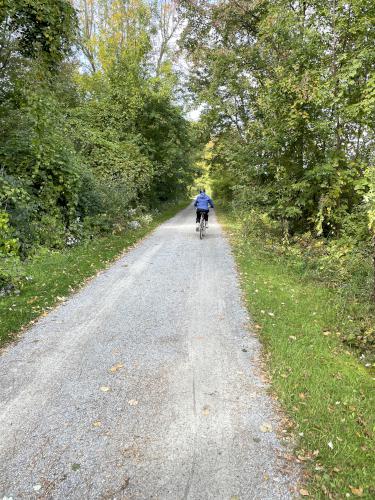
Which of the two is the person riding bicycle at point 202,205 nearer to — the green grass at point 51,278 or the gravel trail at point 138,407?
the green grass at point 51,278

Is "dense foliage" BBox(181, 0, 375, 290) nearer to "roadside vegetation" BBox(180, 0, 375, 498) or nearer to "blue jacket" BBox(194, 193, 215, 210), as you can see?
"roadside vegetation" BBox(180, 0, 375, 498)

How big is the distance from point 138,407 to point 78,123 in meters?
16.1

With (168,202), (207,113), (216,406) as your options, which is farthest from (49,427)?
(168,202)

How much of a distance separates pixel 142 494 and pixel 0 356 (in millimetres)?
2967

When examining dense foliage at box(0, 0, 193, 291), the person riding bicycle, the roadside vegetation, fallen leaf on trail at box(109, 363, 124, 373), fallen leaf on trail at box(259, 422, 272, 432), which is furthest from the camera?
the person riding bicycle

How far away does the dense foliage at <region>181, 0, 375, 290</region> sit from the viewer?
806 cm

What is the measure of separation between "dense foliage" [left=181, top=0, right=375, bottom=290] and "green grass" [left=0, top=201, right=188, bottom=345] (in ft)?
17.6

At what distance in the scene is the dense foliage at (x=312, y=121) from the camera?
806 centimetres

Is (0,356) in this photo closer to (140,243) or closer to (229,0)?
(140,243)

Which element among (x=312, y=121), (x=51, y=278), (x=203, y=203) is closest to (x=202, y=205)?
(x=203, y=203)

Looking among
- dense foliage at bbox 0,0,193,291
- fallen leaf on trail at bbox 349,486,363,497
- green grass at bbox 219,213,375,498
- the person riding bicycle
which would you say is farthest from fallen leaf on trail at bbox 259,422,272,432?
the person riding bicycle

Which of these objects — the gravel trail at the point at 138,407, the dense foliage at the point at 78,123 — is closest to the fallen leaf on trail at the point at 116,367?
the gravel trail at the point at 138,407

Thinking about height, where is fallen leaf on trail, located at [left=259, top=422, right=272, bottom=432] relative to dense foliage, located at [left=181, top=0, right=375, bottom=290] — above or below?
below

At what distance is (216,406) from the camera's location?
3611 millimetres
